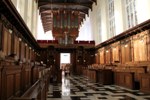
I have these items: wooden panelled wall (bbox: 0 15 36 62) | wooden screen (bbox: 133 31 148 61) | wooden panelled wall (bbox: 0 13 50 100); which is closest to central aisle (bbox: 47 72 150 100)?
wooden panelled wall (bbox: 0 13 50 100)

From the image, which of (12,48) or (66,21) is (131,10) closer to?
(12,48)

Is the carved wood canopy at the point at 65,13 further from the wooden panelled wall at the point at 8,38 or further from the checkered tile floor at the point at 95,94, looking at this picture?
the checkered tile floor at the point at 95,94

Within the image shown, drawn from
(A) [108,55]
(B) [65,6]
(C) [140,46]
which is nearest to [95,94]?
(C) [140,46]

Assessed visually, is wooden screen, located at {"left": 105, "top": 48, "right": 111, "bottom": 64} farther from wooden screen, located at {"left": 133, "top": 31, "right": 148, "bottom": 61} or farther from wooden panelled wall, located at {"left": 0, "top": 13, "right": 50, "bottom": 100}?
wooden panelled wall, located at {"left": 0, "top": 13, "right": 50, "bottom": 100}

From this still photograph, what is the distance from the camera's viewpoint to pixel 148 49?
432 inches

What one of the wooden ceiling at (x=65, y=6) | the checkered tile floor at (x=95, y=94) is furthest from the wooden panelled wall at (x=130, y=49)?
the wooden ceiling at (x=65, y=6)

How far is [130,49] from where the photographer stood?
45.1 ft

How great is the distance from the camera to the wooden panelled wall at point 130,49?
1138 centimetres

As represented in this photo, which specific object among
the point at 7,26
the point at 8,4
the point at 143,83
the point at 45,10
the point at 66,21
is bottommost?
the point at 143,83

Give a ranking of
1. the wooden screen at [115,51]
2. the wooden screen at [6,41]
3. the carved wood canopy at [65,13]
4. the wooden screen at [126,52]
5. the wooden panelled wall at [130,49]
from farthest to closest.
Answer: the carved wood canopy at [65,13] < the wooden screen at [115,51] < the wooden screen at [126,52] < the wooden panelled wall at [130,49] < the wooden screen at [6,41]

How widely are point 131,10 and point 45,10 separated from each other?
16.0 metres

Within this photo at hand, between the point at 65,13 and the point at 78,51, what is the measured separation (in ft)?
21.5

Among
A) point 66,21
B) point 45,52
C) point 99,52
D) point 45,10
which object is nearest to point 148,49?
point 99,52

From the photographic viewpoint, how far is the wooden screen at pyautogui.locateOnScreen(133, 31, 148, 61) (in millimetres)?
11434
